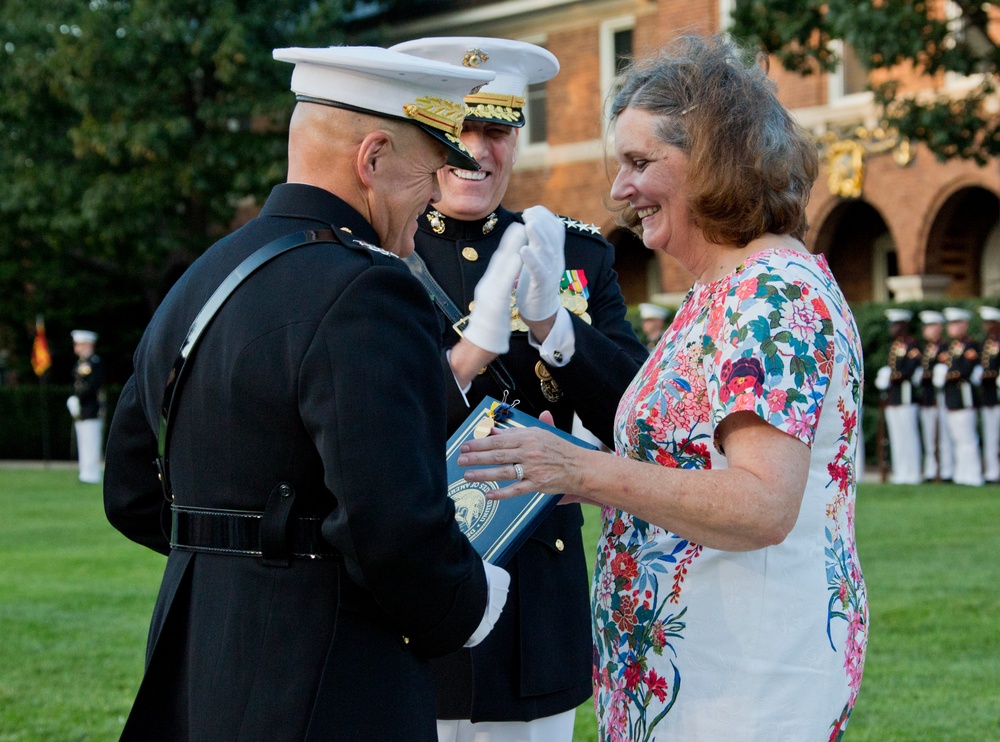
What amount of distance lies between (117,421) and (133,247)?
88.9 feet

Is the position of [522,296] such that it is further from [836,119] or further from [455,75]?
[836,119]

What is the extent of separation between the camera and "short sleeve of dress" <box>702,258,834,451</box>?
241 centimetres

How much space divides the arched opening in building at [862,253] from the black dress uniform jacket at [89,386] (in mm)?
13984

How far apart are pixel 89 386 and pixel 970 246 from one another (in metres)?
16.2

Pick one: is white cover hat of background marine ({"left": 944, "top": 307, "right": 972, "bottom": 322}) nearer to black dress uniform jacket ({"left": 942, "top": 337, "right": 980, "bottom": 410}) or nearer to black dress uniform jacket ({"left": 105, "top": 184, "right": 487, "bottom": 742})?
black dress uniform jacket ({"left": 942, "top": 337, "right": 980, "bottom": 410})

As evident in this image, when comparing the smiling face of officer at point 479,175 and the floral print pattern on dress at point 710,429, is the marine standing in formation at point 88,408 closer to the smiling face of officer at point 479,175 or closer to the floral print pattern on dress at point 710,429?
the smiling face of officer at point 479,175

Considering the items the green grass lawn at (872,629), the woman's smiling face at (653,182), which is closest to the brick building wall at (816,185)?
the green grass lawn at (872,629)

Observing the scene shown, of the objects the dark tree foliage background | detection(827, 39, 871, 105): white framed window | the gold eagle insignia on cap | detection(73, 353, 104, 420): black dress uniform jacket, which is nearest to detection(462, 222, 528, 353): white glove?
the gold eagle insignia on cap

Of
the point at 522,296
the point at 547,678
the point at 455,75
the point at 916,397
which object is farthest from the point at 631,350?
the point at 916,397

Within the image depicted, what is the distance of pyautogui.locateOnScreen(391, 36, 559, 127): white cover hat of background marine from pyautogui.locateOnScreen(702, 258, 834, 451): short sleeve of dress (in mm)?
1115

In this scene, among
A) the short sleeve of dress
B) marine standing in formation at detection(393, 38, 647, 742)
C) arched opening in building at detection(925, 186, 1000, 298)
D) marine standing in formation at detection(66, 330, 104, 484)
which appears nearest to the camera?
the short sleeve of dress

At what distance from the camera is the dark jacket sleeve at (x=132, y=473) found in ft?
8.58

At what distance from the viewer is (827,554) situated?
2598mm

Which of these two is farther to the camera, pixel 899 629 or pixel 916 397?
pixel 916 397
